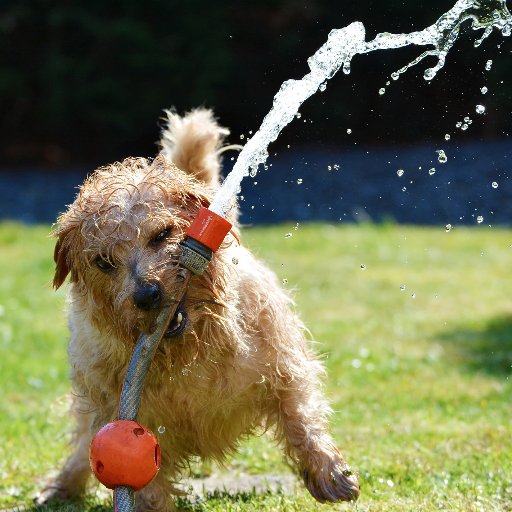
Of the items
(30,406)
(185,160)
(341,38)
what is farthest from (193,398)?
(30,406)

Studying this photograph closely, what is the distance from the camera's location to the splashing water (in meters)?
3.89

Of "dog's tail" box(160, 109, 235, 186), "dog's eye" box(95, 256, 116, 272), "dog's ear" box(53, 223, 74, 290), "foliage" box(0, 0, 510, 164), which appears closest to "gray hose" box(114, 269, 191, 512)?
"dog's eye" box(95, 256, 116, 272)

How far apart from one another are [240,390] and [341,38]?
5.39 feet

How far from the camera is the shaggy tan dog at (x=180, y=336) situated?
12.5 feet

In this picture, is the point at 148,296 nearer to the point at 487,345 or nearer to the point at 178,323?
the point at 178,323

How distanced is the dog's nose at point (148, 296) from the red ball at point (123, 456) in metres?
0.42

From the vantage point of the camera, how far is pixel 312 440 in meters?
3.99

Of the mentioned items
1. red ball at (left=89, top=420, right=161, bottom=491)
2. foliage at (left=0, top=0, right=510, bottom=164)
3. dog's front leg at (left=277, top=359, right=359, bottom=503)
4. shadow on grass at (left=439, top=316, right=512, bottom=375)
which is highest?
foliage at (left=0, top=0, right=510, bottom=164)

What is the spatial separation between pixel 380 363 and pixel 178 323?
3693 mm

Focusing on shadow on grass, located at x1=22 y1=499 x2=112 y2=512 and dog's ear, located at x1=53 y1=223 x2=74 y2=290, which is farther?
shadow on grass, located at x1=22 y1=499 x2=112 y2=512

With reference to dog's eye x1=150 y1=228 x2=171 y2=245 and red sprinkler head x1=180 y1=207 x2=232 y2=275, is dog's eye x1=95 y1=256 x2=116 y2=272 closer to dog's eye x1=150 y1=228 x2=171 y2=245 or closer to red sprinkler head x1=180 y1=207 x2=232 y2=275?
dog's eye x1=150 y1=228 x2=171 y2=245

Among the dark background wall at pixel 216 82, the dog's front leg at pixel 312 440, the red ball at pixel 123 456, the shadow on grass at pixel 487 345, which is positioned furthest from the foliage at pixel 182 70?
the red ball at pixel 123 456

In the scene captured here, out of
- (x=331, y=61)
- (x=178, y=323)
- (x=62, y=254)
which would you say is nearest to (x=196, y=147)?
(x=331, y=61)

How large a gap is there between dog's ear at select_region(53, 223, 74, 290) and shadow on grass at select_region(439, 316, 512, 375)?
368 cm
